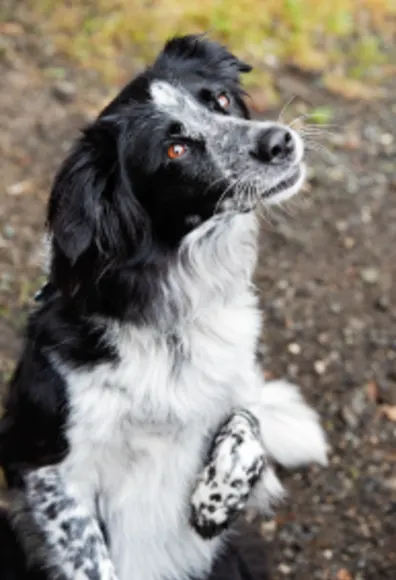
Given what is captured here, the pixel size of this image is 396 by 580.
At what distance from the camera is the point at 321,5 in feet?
18.6

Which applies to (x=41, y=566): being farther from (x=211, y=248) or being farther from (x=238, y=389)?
(x=211, y=248)

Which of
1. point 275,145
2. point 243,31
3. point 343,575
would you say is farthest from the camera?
point 243,31

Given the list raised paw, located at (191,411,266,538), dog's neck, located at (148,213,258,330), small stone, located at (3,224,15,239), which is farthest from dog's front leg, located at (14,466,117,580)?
small stone, located at (3,224,15,239)

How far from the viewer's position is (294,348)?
3.85 meters

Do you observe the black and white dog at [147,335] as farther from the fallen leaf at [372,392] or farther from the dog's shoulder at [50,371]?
the fallen leaf at [372,392]

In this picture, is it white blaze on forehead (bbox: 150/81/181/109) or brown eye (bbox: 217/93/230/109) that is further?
brown eye (bbox: 217/93/230/109)

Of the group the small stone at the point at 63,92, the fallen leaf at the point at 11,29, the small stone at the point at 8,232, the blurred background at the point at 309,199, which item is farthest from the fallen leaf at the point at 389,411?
the fallen leaf at the point at 11,29

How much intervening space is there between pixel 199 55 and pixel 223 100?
Result: 0.16 meters

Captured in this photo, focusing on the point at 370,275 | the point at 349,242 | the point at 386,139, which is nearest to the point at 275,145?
the point at 370,275

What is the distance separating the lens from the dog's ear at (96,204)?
2277mm

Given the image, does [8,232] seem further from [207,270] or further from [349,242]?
[207,270]

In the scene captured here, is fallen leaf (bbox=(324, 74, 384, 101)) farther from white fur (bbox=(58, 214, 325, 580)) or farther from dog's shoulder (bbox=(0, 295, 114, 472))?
dog's shoulder (bbox=(0, 295, 114, 472))

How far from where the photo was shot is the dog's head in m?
2.38

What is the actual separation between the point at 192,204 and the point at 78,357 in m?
0.52
